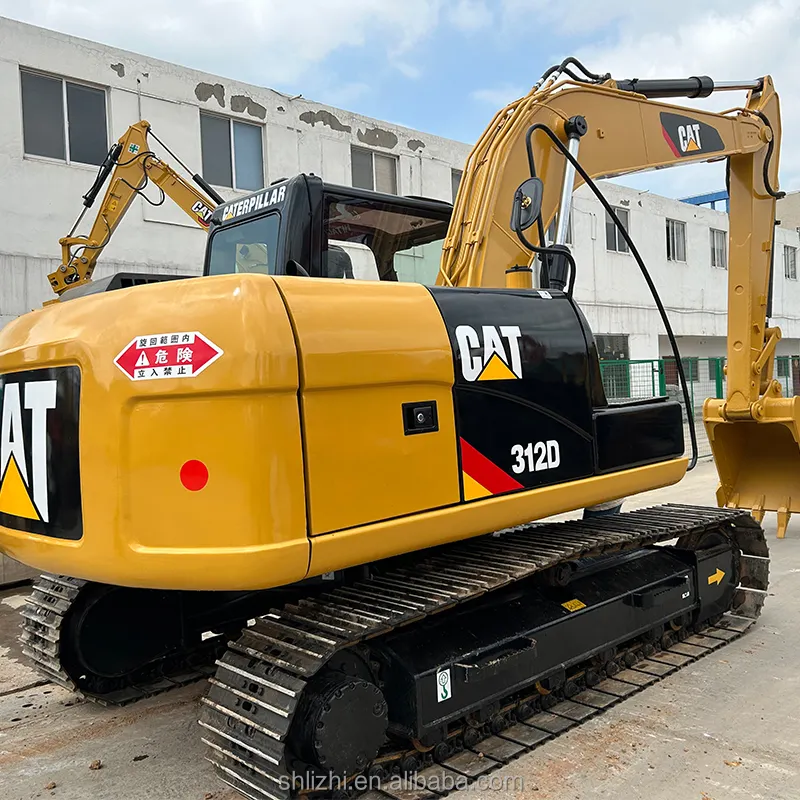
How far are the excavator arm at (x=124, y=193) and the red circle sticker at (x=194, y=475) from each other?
24.1 ft

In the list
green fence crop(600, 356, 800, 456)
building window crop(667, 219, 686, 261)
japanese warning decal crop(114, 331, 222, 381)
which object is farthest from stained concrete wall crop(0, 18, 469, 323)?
building window crop(667, 219, 686, 261)

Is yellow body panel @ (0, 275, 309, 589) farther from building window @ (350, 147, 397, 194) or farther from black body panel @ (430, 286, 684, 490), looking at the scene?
building window @ (350, 147, 397, 194)

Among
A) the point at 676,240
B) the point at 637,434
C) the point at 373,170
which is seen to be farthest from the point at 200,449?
the point at 676,240

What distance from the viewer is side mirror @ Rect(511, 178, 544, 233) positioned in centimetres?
376

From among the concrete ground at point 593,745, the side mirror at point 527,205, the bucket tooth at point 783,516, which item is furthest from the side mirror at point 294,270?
the bucket tooth at point 783,516

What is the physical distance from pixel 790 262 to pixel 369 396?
102ft

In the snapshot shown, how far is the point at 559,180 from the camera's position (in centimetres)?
459

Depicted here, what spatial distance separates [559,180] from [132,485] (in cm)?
295

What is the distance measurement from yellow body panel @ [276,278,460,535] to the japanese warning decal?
0.31 metres

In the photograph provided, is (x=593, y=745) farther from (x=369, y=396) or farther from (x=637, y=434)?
(x=369, y=396)

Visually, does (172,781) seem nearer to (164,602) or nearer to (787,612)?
(164,602)

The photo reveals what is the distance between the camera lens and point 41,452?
120 inches

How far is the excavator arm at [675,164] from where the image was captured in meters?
4.20

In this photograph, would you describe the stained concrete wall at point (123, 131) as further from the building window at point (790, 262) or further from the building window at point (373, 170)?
the building window at point (790, 262)
